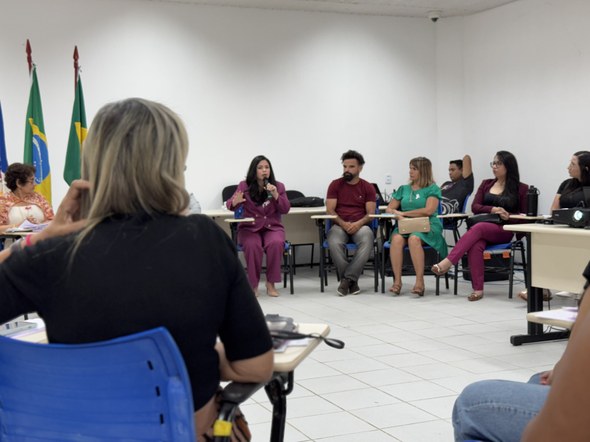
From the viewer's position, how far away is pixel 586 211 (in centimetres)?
442

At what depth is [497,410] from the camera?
1716mm

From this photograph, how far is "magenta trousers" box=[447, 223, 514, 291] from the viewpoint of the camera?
21.1 ft

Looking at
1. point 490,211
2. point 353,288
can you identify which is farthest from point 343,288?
point 490,211

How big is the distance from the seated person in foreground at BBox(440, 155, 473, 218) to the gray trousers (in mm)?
1393

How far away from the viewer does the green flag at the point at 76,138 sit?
23.6ft

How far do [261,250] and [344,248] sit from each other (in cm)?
82

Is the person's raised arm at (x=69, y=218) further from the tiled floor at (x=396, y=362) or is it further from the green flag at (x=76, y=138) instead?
the green flag at (x=76, y=138)

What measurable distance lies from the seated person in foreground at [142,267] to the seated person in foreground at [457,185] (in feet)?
22.0

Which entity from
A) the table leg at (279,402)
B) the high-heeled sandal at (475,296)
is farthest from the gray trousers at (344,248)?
the table leg at (279,402)

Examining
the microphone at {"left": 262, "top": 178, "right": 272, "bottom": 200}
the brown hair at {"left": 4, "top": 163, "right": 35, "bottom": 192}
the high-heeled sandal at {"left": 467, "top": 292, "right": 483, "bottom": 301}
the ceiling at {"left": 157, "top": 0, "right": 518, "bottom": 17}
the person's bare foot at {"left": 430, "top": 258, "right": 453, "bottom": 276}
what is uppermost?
the ceiling at {"left": 157, "top": 0, "right": 518, "bottom": 17}

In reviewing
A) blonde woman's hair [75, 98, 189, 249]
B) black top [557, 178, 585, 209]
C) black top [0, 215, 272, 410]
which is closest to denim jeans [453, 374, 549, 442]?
black top [0, 215, 272, 410]

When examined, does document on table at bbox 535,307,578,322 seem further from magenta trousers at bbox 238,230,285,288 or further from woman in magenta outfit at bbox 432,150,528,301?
magenta trousers at bbox 238,230,285,288

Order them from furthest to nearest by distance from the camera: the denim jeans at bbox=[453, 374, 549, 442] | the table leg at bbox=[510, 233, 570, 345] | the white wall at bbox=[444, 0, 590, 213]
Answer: the white wall at bbox=[444, 0, 590, 213] < the table leg at bbox=[510, 233, 570, 345] < the denim jeans at bbox=[453, 374, 549, 442]

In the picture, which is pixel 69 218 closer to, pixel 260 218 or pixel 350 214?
→ pixel 260 218
